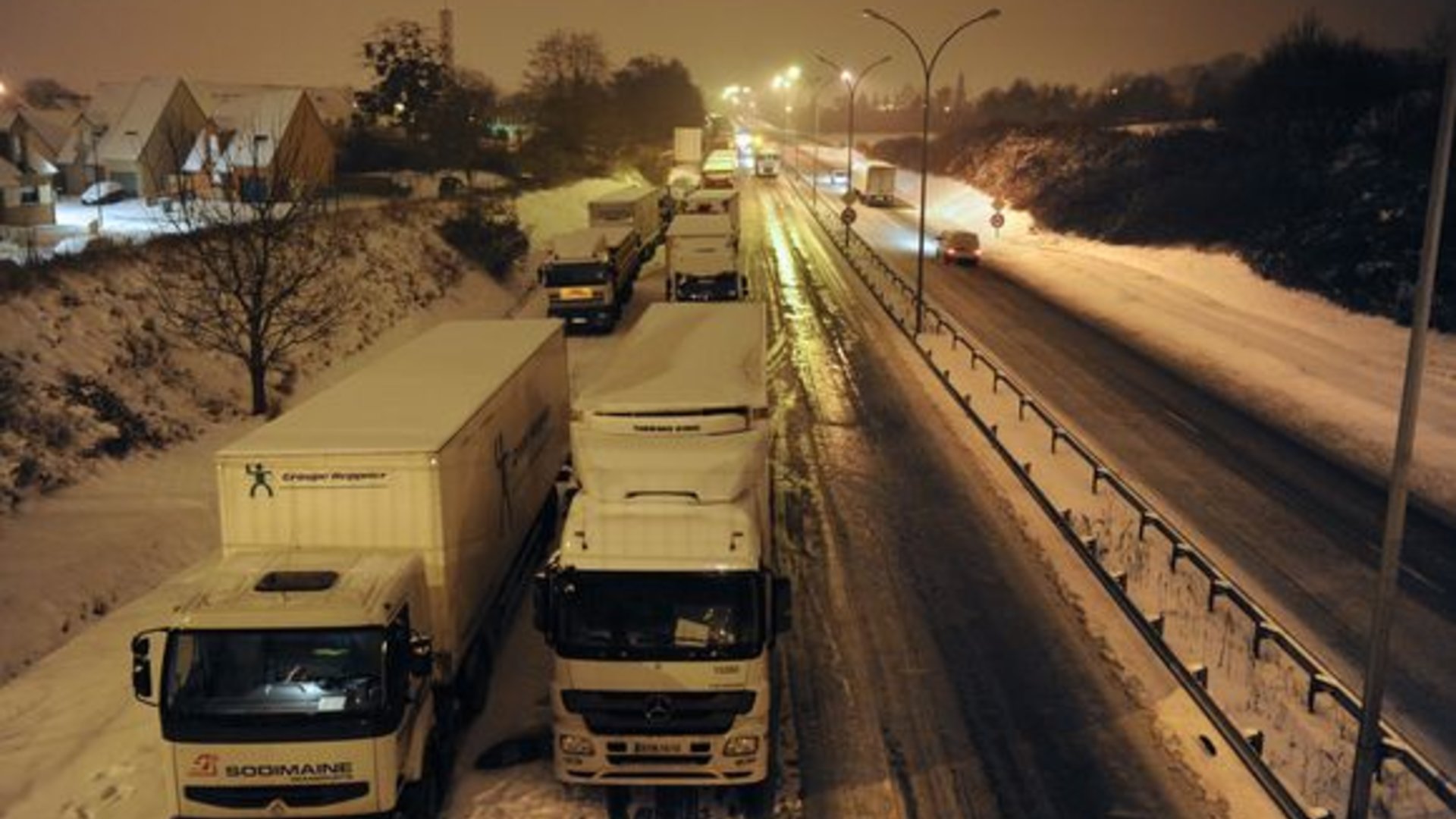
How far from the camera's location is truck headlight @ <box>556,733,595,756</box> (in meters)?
10.2

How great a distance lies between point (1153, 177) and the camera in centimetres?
6006

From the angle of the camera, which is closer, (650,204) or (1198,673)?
(1198,673)

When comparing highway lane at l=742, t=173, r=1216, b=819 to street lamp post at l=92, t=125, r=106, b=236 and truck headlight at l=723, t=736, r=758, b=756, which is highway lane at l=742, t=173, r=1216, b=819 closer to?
truck headlight at l=723, t=736, r=758, b=756

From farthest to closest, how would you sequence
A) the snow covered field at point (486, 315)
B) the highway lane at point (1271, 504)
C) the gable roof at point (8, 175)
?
the gable roof at point (8, 175) → the highway lane at point (1271, 504) → the snow covered field at point (486, 315)

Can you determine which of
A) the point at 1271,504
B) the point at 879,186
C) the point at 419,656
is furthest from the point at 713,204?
the point at 419,656

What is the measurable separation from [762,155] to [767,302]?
64.3 m

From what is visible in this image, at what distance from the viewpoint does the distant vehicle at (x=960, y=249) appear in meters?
51.6

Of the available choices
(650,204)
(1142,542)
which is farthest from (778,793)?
(650,204)

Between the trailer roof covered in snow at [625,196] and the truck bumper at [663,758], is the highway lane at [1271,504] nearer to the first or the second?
the truck bumper at [663,758]

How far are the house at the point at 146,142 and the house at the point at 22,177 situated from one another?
Result: 12.6 feet

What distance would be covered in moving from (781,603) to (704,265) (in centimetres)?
2766

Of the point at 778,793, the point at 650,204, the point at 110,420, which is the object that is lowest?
the point at 778,793

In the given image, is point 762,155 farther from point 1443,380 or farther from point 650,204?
point 1443,380

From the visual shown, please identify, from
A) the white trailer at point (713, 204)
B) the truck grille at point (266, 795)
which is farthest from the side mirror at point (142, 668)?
the white trailer at point (713, 204)
